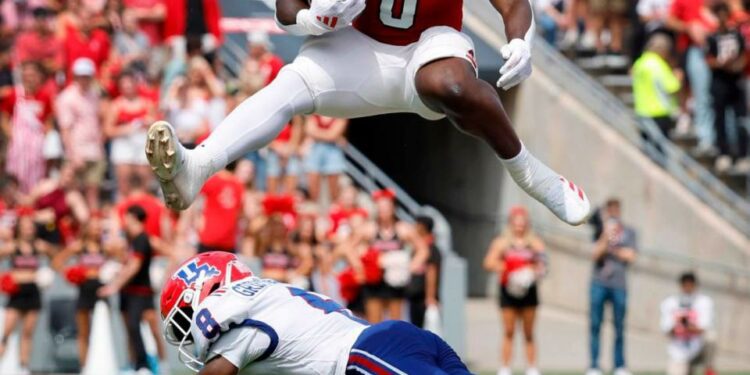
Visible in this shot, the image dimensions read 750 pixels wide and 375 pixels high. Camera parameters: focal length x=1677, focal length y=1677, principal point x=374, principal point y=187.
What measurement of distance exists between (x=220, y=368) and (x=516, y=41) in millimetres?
1930

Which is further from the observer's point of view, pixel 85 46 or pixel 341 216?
pixel 85 46

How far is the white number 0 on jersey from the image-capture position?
7465 mm

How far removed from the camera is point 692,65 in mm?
19625

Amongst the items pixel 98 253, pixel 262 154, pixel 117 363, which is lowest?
pixel 117 363

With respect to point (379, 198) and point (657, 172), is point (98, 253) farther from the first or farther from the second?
point (657, 172)

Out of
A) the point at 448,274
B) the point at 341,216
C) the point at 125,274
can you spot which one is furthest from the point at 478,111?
the point at 448,274

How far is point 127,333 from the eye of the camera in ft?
48.9

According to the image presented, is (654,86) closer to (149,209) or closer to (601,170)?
(601,170)

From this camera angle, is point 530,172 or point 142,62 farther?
point 142,62

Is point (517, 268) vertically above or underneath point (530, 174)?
underneath

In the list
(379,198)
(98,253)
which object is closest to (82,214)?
(98,253)

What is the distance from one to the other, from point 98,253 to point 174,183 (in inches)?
329

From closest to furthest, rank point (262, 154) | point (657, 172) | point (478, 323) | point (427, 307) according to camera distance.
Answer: point (427, 307) < point (262, 154) < point (478, 323) < point (657, 172)

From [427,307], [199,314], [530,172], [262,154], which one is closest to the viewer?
[199,314]
